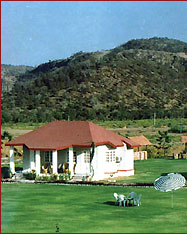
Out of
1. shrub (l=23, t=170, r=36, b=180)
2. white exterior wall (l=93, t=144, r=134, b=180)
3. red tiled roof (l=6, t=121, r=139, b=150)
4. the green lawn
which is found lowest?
the green lawn

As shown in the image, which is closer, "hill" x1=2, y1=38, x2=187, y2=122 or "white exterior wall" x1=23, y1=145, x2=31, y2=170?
"white exterior wall" x1=23, y1=145, x2=31, y2=170

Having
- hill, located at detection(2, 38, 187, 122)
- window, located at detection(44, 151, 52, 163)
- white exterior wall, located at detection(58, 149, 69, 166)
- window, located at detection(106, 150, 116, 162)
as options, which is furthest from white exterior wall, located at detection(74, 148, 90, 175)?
hill, located at detection(2, 38, 187, 122)

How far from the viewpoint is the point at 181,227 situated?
59.0 feet

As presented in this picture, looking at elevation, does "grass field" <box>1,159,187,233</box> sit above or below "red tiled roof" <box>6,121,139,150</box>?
below

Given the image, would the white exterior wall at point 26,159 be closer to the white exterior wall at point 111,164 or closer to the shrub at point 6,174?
the shrub at point 6,174

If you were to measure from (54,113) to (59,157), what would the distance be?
5239cm

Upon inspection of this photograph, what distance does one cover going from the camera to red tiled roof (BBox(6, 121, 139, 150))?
3347 cm

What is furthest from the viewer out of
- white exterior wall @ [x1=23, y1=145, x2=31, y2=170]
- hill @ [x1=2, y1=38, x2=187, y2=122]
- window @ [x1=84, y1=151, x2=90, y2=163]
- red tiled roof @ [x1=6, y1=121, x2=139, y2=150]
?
hill @ [x1=2, y1=38, x2=187, y2=122]

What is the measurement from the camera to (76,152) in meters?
34.1

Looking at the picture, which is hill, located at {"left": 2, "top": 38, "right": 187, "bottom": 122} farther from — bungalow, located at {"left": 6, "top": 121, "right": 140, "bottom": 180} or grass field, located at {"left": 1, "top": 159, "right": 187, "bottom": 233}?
grass field, located at {"left": 1, "top": 159, "right": 187, "bottom": 233}

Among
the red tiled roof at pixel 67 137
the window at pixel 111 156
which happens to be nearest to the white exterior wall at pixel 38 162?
the red tiled roof at pixel 67 137

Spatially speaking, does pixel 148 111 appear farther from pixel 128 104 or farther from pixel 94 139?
pixel 94 139

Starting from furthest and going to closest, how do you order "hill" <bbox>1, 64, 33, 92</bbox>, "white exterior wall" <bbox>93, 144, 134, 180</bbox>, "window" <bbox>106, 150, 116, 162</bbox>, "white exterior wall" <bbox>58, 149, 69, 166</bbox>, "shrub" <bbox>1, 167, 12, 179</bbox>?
"hill" <bbox>1, 64, 33, 92</bbox>, "white exterior wall" <bbox>58, 149, 69, 166</bbox>, "window" <bbox>106, 150, 116, 162</bbox>, "white exterior wall" <bbox>93, 144, 134, 180</bbox>, "shrub" <bbox>1, 167, 12, 179</bbox>

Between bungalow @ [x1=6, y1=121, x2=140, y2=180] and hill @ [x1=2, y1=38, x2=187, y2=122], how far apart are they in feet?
156
